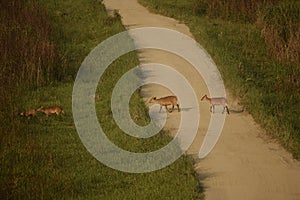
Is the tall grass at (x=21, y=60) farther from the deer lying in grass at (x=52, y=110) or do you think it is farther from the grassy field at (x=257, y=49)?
the grassy field at (x=257, y=49)

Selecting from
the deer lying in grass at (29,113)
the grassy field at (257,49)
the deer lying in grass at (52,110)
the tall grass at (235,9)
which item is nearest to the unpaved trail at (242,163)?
the grassy field at (257,49)

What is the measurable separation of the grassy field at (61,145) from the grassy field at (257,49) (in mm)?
1849

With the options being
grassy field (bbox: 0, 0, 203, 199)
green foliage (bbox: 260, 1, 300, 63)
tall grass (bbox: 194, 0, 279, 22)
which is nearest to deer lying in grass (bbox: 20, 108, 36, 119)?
grassy field (bbox: 0, 0, 203, 199)

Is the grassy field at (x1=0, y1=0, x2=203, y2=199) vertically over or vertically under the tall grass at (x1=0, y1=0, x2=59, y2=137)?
under

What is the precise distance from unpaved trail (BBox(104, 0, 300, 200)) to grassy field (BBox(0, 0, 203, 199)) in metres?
0.32

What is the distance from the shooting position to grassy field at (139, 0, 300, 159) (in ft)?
32.3

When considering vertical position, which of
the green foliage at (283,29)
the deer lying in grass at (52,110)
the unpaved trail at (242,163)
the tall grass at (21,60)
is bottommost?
the unpaved trail at (242,163)

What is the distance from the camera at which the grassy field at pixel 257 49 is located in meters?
9.86

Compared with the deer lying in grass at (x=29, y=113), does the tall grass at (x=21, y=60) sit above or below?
above

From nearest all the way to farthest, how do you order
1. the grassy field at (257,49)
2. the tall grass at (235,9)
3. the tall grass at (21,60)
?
1. the grassy field at (257,49)
2. the tall grass at (21,60)
3. the tall grass at (235,9)

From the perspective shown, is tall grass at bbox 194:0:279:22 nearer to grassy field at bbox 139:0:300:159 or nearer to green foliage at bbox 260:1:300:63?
grassy field at bbox 139:0:300:159

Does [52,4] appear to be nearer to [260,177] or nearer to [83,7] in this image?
[83,7]

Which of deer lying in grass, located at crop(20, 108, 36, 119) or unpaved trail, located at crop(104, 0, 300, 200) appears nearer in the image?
unpaved trail, located at crop(104, 0, 300, 200)

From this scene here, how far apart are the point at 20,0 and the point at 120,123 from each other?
887cm
